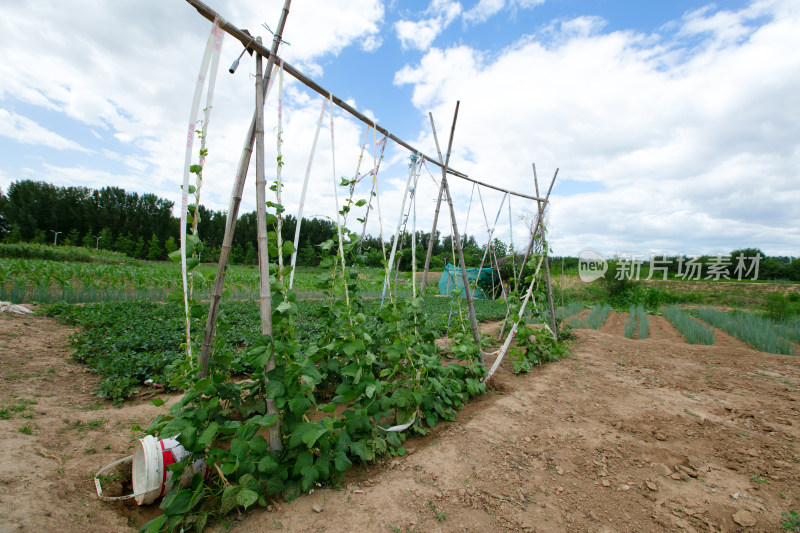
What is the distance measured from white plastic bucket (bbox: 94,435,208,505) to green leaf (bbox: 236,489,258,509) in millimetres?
333

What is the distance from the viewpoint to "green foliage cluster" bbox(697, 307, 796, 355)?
5.14m

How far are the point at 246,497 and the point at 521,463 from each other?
5.19ft

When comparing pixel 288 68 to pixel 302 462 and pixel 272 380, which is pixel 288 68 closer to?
pixel 272 380

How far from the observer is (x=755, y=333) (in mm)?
5512

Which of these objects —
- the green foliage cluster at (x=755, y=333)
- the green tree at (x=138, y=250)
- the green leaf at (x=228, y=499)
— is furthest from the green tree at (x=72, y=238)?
the green foliage cluster at (x=755, y=333)

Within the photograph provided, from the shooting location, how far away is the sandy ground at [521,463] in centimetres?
161

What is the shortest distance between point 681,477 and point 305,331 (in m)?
4.72

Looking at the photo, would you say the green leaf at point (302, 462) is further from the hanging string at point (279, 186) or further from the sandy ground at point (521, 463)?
the hanging string at point (279, 186)

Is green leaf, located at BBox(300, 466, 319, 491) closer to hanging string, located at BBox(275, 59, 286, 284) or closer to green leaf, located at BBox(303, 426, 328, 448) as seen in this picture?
green leaf, located at BBox(303, 426, 328, 448)

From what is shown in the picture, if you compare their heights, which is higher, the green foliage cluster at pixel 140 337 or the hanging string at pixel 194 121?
the hanging string at pixel 194 121

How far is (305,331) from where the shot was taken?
5.53 m

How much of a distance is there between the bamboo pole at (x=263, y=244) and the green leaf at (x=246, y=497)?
248 millimetres

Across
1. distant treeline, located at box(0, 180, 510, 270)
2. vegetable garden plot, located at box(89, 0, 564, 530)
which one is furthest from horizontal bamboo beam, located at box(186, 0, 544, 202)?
distant treeline, located at box(0, 180, 510, 270)

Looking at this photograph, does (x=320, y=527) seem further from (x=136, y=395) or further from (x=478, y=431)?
(x=136, y=395)
